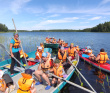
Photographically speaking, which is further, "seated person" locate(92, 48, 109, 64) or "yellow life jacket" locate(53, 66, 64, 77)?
"seated person" locate(92, 48, 109, 64)

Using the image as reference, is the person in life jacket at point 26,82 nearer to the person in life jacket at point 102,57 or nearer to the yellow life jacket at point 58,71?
the yellow life jacket at point 58,71

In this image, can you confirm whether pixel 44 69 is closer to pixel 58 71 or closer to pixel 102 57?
pixel 58 71

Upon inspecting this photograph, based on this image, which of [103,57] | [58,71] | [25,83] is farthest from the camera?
[103,57]

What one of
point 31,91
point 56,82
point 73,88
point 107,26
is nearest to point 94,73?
point 73,88

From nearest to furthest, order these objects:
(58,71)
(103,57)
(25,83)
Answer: (25,83)
(58,71)
(103,57)

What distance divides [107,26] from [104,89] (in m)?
67.9

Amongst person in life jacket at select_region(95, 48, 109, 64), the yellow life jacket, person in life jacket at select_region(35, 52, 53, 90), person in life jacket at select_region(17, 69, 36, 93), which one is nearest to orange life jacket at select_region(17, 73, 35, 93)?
person in life jacket at select_region(17, 69, 36, 93)

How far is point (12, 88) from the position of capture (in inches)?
133

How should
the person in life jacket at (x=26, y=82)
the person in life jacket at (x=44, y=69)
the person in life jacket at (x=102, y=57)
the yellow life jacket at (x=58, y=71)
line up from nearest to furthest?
1. the person in life jacket at (x=26, y=82)
2. the person in life jacket at (x=44, y=69)
3. the yellow life jacket at (x=58, y=71)
4. the person in life jacket at (x=102, y=57)

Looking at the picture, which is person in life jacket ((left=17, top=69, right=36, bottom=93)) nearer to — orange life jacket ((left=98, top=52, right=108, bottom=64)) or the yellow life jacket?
the yellow life jacket

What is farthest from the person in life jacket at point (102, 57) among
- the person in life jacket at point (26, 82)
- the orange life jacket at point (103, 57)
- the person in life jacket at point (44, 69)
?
the person in life jacket at point (26, 82)

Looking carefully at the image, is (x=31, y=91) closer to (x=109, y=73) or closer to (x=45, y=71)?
(x=45, y=71)

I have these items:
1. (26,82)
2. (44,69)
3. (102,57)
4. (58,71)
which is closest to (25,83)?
(26,82)

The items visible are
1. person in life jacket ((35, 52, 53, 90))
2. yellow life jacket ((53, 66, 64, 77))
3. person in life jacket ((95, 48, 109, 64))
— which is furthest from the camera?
person in life jacket ((95, 48, 109, 64))
